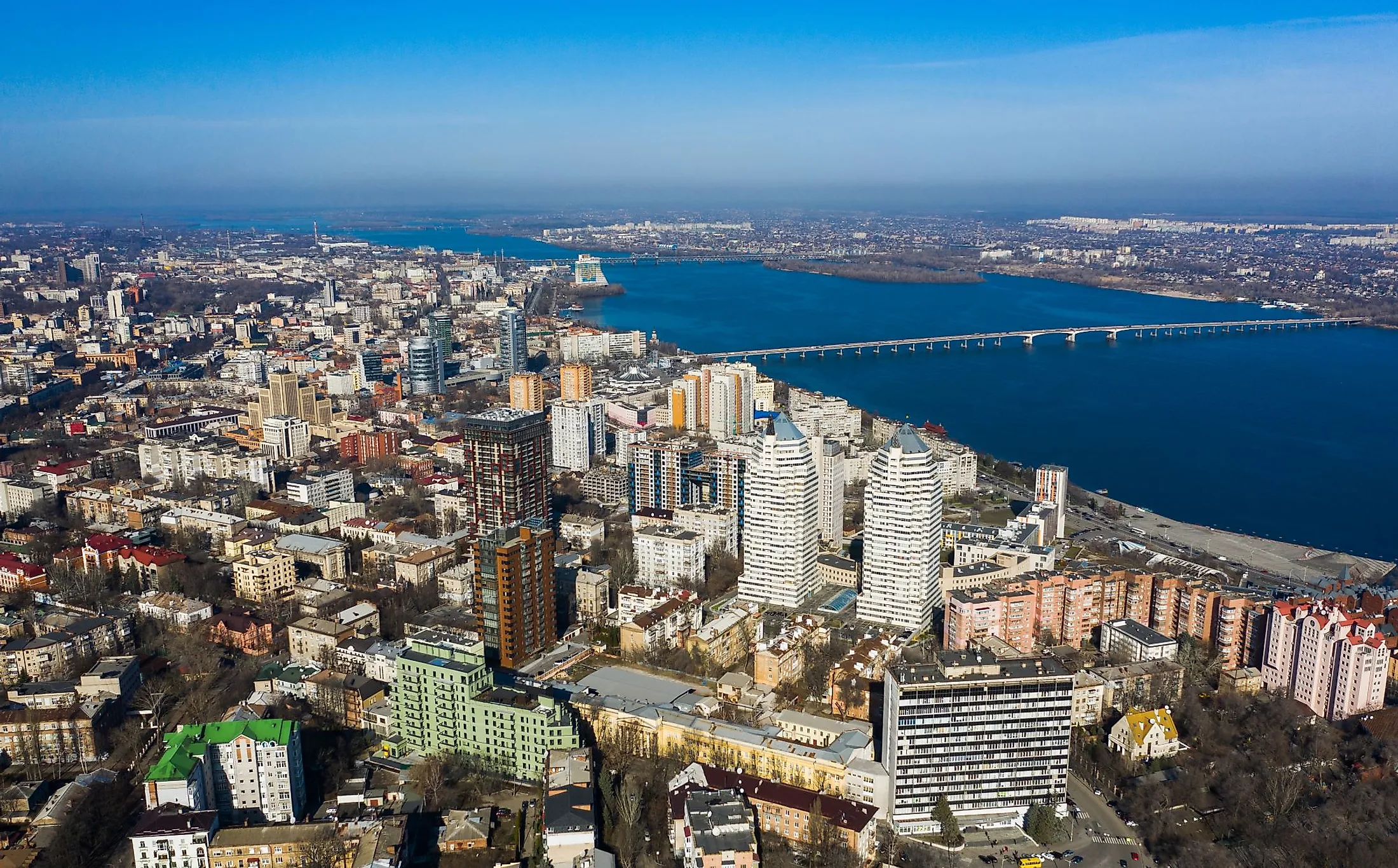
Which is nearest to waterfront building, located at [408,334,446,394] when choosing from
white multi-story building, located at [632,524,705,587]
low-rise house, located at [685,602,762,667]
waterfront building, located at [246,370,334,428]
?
waterfront building, located at [246,370,334,428]

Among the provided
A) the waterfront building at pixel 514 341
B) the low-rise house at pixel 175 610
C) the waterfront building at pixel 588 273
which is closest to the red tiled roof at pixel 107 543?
the low-rise house at pixel 175 610

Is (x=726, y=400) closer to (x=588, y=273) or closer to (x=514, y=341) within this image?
(x=514, y=341)

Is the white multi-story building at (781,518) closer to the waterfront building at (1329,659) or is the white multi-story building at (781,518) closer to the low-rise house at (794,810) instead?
the low-rise house at (794,810)

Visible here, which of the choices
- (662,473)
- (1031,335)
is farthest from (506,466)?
(1031,335)

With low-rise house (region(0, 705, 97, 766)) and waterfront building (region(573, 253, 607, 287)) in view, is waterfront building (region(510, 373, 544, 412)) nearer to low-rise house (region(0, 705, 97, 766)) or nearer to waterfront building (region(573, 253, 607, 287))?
low-rise house (region(0, 705, 97, 766))

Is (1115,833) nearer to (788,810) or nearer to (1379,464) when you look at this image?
(788,810)

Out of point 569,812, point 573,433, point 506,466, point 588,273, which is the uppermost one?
point 588,273
